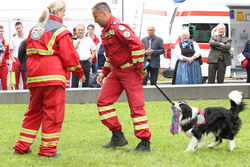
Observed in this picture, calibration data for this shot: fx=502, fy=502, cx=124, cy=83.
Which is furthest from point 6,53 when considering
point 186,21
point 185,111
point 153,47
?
point 185,111

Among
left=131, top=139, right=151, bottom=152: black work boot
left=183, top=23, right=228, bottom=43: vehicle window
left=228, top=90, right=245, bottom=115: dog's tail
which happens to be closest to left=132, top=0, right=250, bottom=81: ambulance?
left=183, top=23, right=228, bottom=43: vehicle window

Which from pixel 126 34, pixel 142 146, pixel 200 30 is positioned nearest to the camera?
pixel 126 34

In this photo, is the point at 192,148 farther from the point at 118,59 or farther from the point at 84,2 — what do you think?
the point at 84,2

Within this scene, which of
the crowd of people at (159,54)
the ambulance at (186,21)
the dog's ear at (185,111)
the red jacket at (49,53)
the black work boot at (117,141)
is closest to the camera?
the red jacket at (49,53)

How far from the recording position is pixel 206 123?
21.7 feet

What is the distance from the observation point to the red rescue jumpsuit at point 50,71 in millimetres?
5891

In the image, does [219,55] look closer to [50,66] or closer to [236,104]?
[236,104]

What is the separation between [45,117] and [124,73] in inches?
47.8

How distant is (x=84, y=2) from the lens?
17.5 meters

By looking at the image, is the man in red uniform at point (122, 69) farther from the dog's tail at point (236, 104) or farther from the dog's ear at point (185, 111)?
the dog's tail at point (236, 104)

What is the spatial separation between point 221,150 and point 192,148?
1.54 ft

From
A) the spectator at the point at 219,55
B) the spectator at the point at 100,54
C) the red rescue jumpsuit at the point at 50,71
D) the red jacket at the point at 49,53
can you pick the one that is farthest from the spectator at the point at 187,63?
the red jacket at the point at 49,53

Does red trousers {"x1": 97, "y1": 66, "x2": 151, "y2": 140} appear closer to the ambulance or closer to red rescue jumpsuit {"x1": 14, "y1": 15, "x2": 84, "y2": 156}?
red rescue jumpsuit {"x1": 14, "y1": 15, "x2": 84, "y2": 156}

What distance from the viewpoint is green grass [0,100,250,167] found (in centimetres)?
590
